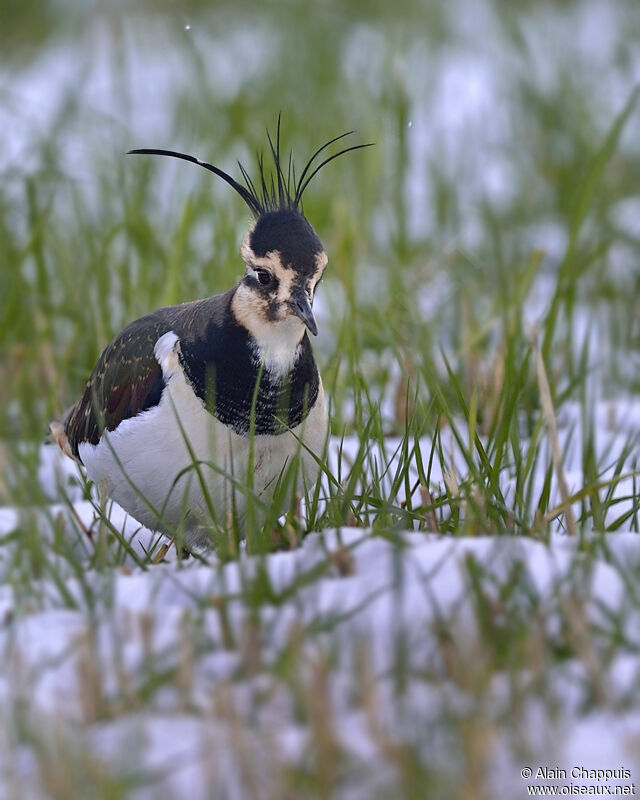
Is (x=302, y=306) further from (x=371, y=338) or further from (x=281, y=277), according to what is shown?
(x=371, y=338)

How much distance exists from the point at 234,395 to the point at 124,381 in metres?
0.44

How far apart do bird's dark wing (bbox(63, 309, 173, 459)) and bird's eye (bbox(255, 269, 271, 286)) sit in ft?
1.19

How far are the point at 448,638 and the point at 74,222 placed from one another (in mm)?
3896

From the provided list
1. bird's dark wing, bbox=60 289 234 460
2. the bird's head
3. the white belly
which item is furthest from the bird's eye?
the white belly

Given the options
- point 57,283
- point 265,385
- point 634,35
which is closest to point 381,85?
point 634,35

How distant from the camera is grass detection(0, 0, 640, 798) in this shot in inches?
78.9

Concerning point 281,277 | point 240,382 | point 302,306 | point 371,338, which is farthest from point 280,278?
point 371,338

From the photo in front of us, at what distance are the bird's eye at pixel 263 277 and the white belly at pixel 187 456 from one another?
0.31 m

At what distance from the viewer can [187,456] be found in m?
3.12

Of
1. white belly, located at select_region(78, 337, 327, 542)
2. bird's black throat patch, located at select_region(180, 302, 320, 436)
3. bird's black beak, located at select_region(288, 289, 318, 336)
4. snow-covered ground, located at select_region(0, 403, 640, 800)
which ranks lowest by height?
snow-covered ground, located at select_region(0, 403, 640, 800)

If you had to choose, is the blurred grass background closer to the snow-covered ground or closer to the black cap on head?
the black cap on head

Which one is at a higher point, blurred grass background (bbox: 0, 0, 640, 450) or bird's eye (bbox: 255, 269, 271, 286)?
blurred grass background (bbox: 0, 0, 640, 450)

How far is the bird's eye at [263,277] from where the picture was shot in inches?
128

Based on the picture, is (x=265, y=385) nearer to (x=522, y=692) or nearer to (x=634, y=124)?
(x=522, y=692)
